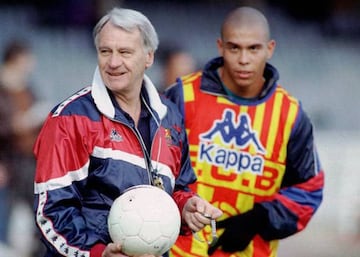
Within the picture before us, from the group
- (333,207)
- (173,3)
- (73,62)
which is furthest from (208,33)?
(333,207)

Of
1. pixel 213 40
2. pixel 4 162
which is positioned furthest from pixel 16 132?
pixel 213 40

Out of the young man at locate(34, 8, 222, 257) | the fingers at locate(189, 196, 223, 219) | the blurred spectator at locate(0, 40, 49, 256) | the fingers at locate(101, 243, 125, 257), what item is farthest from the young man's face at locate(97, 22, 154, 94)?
the blurred spectator at locate(0, 40, 49, 256)

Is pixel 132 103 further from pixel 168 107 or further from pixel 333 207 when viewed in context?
pixel 333 207

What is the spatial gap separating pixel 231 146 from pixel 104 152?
160 centimetres

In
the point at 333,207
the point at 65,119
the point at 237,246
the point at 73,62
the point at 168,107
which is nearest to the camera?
the point at 65,119

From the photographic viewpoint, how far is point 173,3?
18.9 metres

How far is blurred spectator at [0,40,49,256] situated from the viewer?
1091 centimetres

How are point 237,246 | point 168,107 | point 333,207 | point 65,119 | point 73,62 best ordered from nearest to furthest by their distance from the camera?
point 65,119 → point 168,107 → point 237,246 → point 333,207 → point 73,62

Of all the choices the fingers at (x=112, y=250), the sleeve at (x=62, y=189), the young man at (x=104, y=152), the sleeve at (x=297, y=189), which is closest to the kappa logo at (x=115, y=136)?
the young man at (x=104, y=152)

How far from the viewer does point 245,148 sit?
7.02 m

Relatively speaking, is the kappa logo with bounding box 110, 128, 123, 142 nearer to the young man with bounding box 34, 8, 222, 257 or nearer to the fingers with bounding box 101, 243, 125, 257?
the young man with bounding box 34, 8, 222, 257

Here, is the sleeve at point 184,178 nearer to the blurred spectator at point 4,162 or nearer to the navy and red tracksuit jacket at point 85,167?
the navy and red tracksuit jacket at point 85,167

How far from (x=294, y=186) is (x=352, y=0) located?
12226 millimetres

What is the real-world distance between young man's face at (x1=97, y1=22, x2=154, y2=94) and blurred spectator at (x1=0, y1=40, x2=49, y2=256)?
4830 mm
